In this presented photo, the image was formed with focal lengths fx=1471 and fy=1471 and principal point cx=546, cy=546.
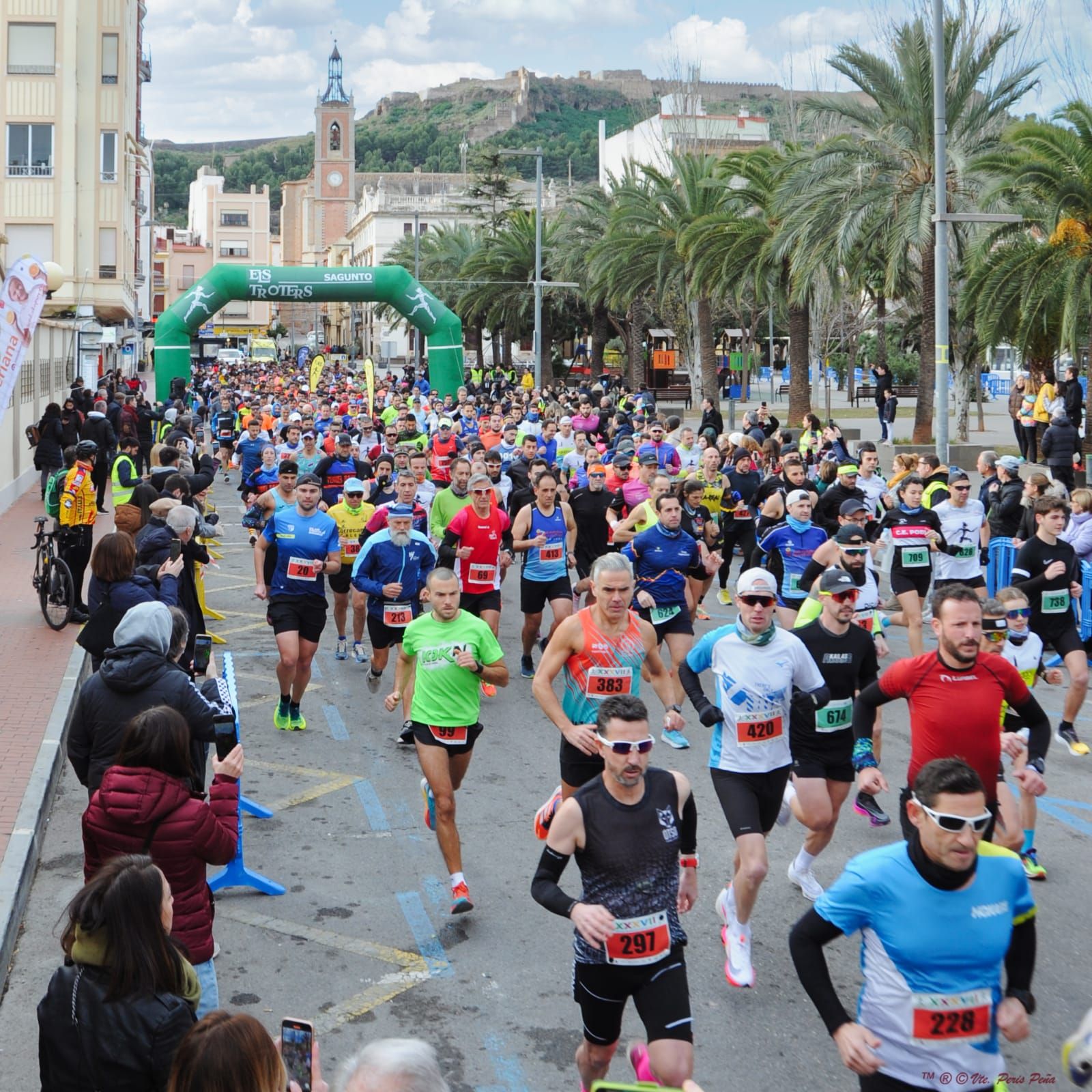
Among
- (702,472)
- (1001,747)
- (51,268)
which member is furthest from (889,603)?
(51,268)

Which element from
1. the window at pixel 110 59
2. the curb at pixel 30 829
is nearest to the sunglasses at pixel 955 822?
the curb at pixel 30 829

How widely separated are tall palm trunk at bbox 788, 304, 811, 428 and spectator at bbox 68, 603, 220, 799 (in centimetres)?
2859

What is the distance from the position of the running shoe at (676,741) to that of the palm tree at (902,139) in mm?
17736

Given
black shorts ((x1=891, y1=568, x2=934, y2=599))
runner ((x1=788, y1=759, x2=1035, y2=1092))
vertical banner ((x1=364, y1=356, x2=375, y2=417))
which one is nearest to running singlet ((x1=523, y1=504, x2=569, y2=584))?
black shorts ((x1=891, y1=568, x2=934, y2=599))

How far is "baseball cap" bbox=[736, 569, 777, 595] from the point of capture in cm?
697

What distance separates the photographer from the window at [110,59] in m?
49.3

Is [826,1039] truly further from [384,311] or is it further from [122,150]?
[384,311]

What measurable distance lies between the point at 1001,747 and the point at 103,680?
4.04m

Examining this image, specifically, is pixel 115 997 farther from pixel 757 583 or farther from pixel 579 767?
pixel 757 583

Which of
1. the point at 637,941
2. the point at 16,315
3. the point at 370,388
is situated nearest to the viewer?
the point at 637,941

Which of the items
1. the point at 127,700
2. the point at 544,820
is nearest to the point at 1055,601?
the point at 544,820

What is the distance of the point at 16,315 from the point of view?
10305mm

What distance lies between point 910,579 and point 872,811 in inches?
162

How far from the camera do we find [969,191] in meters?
27.3
